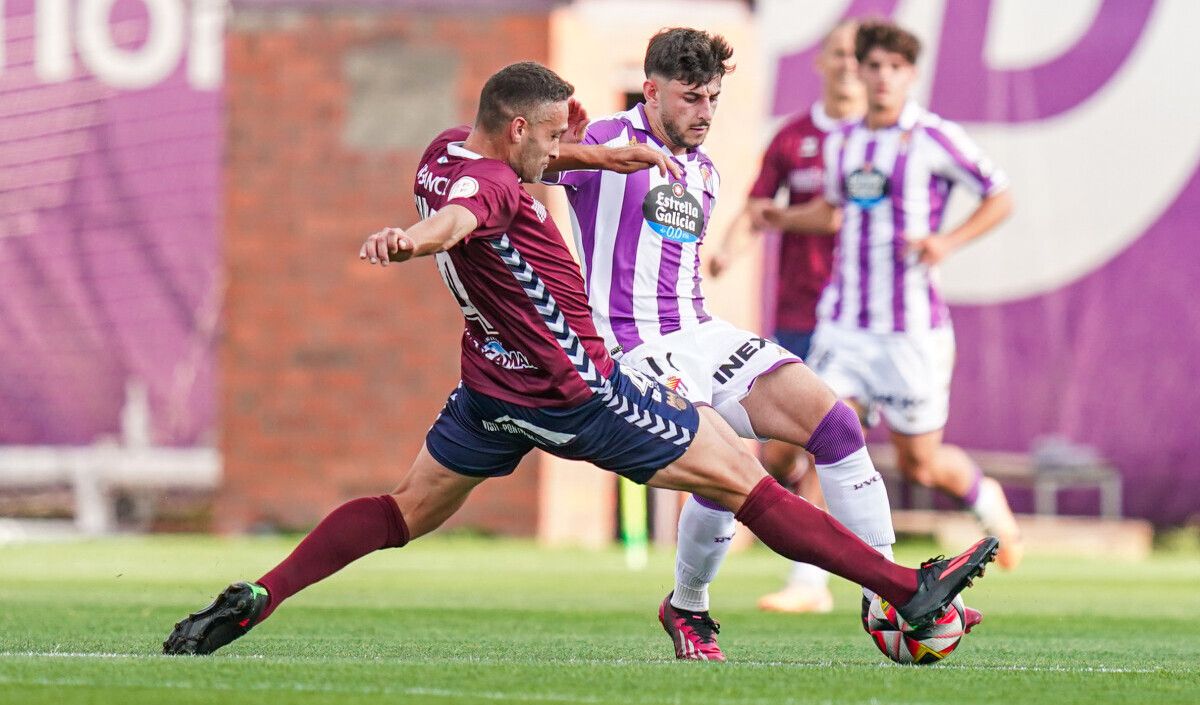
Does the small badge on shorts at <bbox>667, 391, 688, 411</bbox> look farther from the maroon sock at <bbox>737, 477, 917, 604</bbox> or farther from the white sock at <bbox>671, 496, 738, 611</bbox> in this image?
the white sock at <bbox>671, 496, 738, 611</bbox>

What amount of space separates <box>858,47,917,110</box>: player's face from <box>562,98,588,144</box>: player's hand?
2711 millimetres

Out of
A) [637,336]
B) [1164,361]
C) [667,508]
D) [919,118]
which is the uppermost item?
[919,118]

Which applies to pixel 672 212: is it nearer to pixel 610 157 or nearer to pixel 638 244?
pixel 638 244

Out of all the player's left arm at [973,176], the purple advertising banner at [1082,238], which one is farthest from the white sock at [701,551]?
the purple advertising banner at [1082,238]

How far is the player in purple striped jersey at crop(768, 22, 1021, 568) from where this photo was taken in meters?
8.71

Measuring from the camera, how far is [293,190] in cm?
1516

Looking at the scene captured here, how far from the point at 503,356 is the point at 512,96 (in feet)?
2.32

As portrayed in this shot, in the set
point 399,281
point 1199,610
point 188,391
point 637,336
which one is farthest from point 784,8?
point 637,336

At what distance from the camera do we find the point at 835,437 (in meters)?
6.15

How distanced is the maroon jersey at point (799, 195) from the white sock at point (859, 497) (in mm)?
3399

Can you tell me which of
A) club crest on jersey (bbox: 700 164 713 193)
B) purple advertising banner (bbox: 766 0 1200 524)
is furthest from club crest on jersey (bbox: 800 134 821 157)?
purple advertising banner (bbox: 766 0 1200 524)

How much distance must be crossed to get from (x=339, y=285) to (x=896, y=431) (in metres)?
7.03

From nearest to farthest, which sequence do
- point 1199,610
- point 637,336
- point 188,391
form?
point 637,336, point 1199,610, point 188,391

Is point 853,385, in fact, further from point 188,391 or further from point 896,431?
point 188,391
